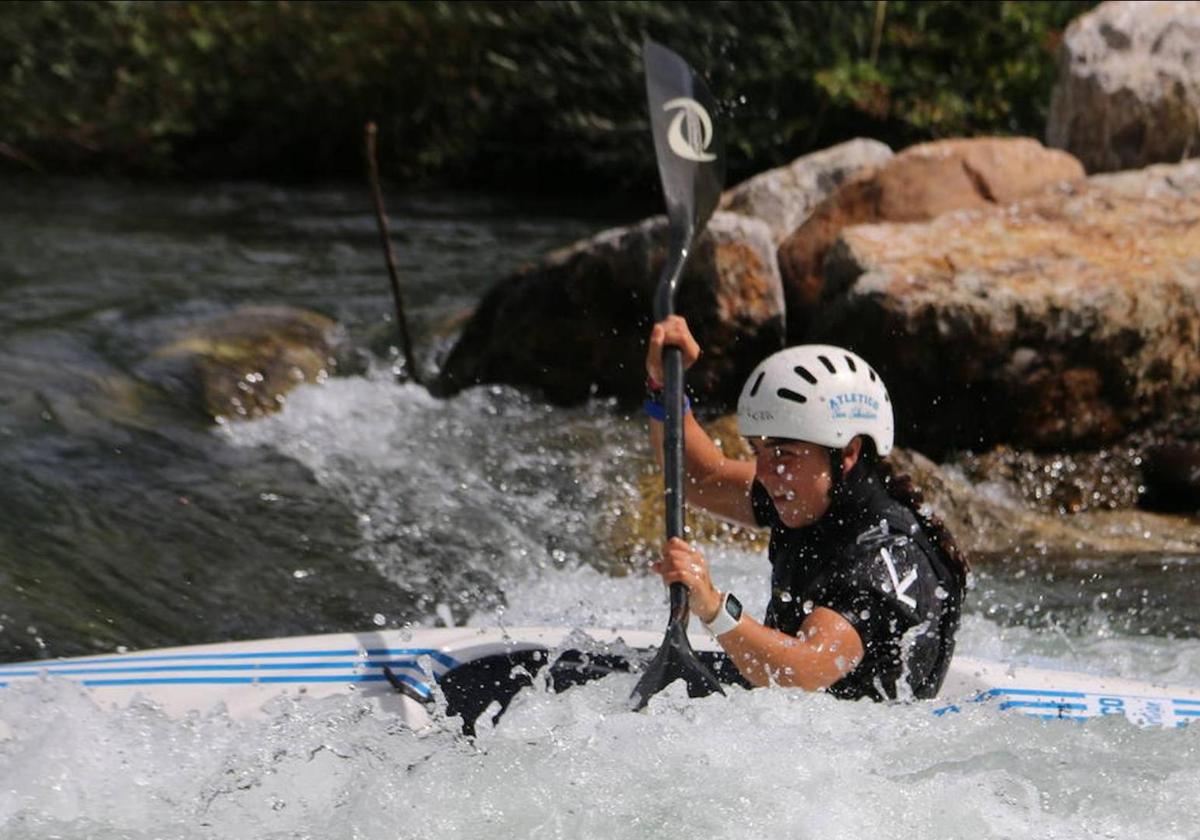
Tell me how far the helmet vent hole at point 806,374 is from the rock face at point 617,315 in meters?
2.71

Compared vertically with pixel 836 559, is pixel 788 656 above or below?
below

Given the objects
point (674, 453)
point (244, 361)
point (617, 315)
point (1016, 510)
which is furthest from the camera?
point (244, 361)

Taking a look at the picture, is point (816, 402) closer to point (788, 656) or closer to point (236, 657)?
point (788, 656)

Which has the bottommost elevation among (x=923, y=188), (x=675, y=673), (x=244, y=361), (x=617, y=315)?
(x=244, y=361)

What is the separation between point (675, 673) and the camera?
3545mm

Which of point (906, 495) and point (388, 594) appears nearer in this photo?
point (906, 495)

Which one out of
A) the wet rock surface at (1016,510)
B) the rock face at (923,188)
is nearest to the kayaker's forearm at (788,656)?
the wet rock surface at (1016,510)

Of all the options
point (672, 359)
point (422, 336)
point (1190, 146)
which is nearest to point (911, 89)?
point (1190, 146)

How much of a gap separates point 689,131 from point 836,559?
76.8 inches

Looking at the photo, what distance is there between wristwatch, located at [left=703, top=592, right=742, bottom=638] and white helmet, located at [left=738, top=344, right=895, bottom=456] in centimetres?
38

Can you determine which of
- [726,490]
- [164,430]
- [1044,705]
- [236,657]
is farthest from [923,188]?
[236,657]

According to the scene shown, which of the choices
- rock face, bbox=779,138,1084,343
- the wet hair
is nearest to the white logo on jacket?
the wet hair

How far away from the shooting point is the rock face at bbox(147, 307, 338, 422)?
6.45m

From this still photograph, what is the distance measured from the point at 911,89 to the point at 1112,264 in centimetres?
416
